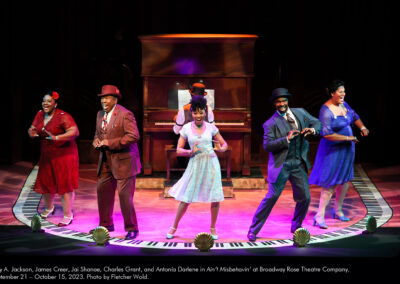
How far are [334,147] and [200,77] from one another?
10.5 ft

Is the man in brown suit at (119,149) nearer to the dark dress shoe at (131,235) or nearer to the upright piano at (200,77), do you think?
the dark dress shoe at (131,235)

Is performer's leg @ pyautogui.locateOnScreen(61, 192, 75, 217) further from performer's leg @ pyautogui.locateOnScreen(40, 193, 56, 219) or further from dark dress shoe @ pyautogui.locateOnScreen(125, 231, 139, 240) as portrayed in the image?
dark dress shoe @ pyautogui.locateOnScreen(125, 231, 139, 240)

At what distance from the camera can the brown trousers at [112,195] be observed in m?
5.50

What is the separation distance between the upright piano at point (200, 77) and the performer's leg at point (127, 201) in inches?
121

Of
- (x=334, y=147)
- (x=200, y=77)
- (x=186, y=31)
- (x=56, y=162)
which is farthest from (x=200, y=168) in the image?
(x=186, y=31)

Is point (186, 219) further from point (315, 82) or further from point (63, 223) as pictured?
point (315, 82)

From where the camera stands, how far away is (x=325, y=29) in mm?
10000

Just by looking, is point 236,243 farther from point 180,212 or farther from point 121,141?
point 121,141

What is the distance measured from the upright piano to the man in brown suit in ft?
9.92

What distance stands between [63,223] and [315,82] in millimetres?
5760

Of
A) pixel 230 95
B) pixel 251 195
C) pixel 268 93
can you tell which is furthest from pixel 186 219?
pixel 268 93

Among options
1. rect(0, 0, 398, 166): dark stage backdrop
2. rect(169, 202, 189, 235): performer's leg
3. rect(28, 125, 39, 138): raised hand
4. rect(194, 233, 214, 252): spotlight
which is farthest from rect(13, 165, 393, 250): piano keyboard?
rect(0, 0, 398, 166): dark stage backdrop

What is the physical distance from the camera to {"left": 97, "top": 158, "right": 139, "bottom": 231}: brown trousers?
5500 millimetres

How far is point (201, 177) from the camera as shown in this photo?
Result: 17.9 feet
